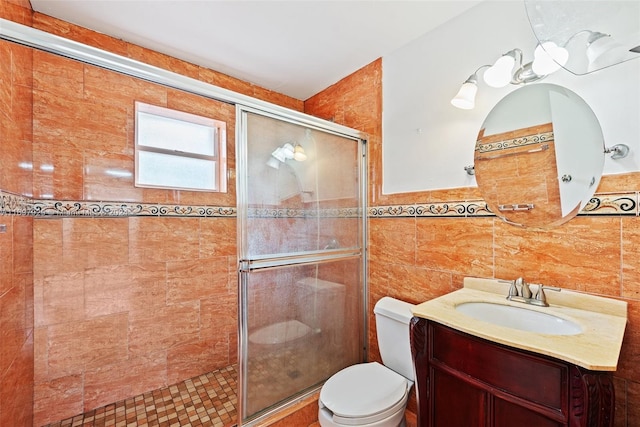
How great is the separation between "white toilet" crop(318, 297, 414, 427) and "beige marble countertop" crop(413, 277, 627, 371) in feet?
1.37

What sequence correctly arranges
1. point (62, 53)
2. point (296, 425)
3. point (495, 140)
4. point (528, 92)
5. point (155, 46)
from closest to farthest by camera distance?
point (62, 53) → point (528, 92) → point (495, 140) → point (296, 425) → point (155, 46)

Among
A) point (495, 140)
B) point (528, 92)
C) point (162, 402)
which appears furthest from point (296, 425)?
point (528, 92)

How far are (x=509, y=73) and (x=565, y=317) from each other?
3.68 feet

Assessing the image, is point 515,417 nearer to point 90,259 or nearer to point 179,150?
point 90,259

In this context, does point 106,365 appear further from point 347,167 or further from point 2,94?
point 347,167

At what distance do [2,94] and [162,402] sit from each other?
1941 millimetres

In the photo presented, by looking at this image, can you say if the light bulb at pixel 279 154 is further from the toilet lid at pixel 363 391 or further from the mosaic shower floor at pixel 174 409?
the mosaic shower floor at pixel 174 409

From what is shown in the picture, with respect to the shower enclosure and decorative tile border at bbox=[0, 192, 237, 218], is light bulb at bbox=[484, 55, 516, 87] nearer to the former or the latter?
the shower enclosure

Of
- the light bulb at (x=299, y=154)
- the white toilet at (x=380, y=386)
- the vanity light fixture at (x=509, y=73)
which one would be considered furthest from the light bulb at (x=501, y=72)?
the white toilet at (x=380, y=386)

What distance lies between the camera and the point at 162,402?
1.84 m

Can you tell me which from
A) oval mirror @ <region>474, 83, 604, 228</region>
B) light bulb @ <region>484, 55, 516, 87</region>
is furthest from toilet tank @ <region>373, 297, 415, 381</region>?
light bulb @ <region>484, 55, 516, 87</region>

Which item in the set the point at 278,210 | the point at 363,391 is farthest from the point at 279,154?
the point at 363,391

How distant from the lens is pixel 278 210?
1599 millimetres

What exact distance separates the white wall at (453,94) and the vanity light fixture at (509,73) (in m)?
0.05
